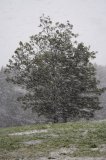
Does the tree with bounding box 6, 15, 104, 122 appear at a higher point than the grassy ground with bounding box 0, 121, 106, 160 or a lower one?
higher

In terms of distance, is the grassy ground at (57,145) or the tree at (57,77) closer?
the grassy ground at (57,145)

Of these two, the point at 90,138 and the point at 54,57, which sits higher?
the point at 54,57

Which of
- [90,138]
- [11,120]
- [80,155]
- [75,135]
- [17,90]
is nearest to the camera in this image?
[80,155]

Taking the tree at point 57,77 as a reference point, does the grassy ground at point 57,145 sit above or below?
below

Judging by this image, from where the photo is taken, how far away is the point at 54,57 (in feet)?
153

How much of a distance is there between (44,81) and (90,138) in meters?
25.4

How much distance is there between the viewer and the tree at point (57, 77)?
45.8 m

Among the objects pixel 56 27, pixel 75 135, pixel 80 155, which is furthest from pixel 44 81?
pixel 80 155

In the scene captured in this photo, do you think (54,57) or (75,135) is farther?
(54,57)

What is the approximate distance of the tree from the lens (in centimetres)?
4578

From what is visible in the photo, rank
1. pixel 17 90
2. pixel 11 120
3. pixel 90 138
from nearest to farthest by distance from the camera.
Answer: pixel 90 138 < pixel 11 120 < pixel 17 90

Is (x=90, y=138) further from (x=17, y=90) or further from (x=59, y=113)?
(x=17, y=90)

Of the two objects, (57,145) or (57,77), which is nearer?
(57,145)

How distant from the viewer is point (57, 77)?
45.8m
